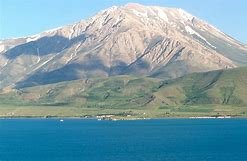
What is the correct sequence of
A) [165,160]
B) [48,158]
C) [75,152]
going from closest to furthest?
[165,160] → [48,158] → [75,152]

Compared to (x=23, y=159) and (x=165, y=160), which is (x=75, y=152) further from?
(x=165, y=160)

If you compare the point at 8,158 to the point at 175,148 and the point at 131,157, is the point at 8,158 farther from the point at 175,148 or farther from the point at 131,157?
the point at 175,148

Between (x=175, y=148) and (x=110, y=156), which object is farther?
(x=175, y=148)

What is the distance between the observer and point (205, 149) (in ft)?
628

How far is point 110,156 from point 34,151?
31.9 meters

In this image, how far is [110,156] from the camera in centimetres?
17425

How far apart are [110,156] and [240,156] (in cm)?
3545

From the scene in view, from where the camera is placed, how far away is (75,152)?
18888 centimetres

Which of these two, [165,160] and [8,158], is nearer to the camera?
[165,160]

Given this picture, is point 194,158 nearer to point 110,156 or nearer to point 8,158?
point 110,156

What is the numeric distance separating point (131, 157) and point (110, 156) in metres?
7.32

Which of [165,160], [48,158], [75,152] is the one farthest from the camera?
[75,152]

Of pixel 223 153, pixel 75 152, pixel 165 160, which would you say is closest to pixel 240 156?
pixel 223 153

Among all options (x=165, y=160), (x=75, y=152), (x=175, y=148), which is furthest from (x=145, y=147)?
(x=165, y=160)
